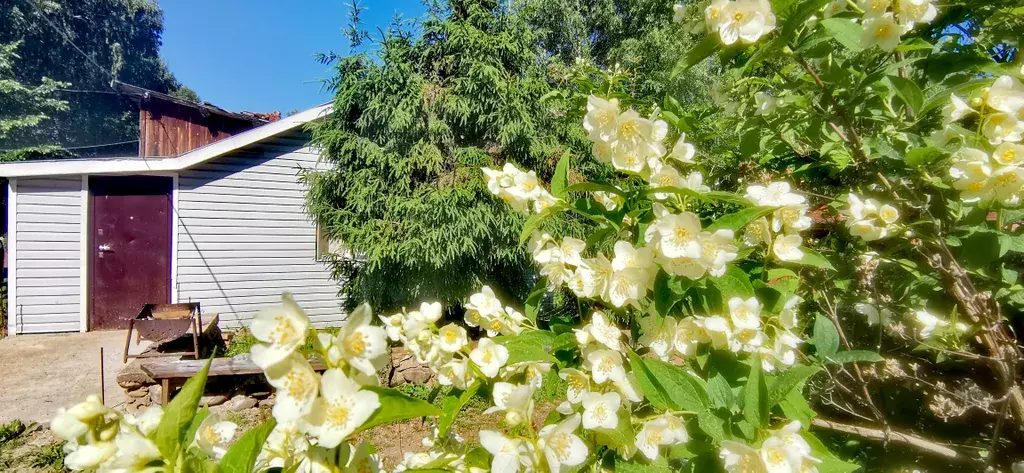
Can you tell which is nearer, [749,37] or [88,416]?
[88,416]

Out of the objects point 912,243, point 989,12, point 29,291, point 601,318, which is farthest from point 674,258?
point 29,291

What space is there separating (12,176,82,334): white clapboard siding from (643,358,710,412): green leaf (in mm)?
9245

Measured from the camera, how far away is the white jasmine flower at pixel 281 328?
2.05 ft

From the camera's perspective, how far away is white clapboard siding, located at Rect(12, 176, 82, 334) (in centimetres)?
729

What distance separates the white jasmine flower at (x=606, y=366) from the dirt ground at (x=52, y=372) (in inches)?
232

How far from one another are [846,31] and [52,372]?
317 inches

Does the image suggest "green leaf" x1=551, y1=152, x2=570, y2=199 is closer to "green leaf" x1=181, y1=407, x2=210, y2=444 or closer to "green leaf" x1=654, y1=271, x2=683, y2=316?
"green leaf" x1=654, y1=271, x2=683, y2=316

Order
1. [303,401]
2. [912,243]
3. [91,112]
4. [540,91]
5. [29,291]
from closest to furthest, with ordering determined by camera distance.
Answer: [303,401] → [912,243] → [540,91] → [29,291] → [91,112]

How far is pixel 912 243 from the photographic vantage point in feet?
4.48

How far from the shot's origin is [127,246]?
776 cm

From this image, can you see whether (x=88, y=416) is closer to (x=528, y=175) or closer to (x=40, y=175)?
(x=528, y=175)

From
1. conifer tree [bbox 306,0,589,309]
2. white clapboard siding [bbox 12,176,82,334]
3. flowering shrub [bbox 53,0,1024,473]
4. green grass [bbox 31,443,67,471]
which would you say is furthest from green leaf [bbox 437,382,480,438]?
white clapboard siding [bbox 12,176,82,334]

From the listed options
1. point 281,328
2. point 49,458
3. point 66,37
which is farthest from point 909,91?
point 66,37

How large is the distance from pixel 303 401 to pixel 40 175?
29.5 ft
